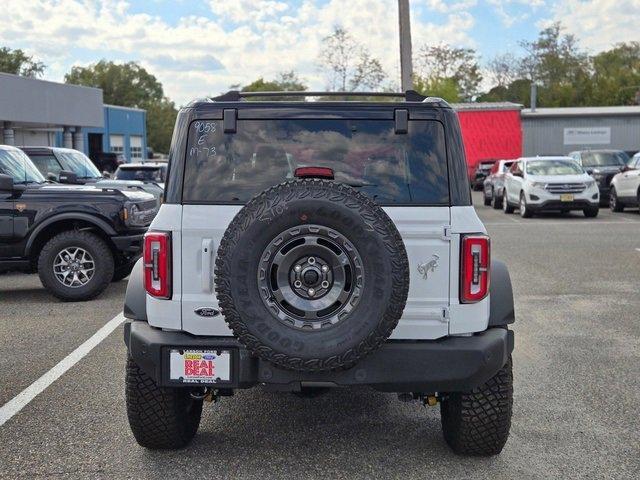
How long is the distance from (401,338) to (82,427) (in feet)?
6.86

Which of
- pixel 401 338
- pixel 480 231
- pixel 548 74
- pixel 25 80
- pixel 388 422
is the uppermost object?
pixel 548 74

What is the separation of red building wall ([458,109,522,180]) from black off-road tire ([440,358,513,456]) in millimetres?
40785

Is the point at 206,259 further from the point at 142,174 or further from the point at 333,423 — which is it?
the point at 142,174

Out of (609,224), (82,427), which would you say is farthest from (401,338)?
(609,224)

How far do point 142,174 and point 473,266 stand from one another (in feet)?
57.4

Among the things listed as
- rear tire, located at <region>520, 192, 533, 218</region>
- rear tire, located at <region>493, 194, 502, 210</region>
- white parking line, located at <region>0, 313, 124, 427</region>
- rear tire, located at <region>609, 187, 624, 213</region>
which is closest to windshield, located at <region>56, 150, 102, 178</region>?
white parking line, located at <region>0, 313, 124, 427</region>

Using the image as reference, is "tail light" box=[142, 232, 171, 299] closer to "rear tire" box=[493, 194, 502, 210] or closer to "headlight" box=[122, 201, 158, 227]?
"headlight" box=[122, 201, 158, 227]

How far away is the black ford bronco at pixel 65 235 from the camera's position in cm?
988

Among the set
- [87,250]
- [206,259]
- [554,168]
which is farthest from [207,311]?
[554,168]

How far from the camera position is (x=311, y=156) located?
4500mm

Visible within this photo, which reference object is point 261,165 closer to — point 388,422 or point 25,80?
point 388,422

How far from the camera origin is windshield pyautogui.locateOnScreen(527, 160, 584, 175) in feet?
74.4

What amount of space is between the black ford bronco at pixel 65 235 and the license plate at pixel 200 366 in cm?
585

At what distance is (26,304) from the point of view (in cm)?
992
